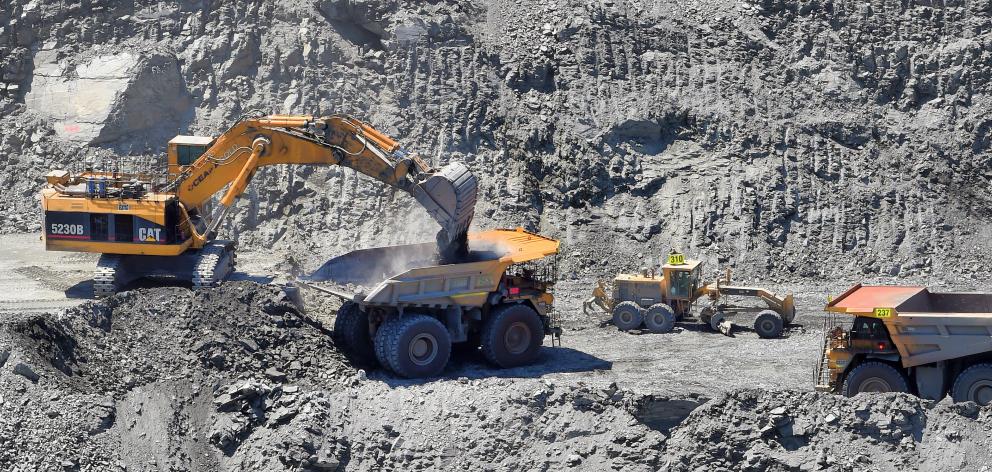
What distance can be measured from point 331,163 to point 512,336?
156 inches

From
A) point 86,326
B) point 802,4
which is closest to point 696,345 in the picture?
point 86,326

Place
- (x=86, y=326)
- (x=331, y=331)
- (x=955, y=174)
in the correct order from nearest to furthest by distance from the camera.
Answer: (x=86, y=326), (x=331, y=331), (x=955, y=174)

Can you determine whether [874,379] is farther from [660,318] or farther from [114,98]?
[114,98]

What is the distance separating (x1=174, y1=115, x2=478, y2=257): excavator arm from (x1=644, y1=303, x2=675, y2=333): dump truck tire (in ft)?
13.8

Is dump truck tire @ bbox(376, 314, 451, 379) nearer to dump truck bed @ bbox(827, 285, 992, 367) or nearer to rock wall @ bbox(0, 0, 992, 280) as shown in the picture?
dump truck bed @ bbox(827, 285, 992, 367)

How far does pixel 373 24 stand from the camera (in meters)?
32.4

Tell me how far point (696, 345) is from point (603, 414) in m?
6.00

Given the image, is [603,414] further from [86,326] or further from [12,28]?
[12,28]

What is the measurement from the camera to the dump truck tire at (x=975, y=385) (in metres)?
18.6

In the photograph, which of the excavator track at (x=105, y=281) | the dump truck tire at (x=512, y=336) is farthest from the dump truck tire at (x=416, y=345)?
the excavator track at (x=105, y=281)

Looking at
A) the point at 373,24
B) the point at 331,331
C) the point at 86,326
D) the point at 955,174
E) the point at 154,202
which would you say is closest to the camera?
the point at 86,326

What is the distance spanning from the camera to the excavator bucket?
71.9ft

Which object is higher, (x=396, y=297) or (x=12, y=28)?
(x=12, y=28)

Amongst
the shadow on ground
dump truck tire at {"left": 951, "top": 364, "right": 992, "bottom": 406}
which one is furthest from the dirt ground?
dump truck tire at {"left": 951, "top": 364, "right": 992, "bottom": 406}
